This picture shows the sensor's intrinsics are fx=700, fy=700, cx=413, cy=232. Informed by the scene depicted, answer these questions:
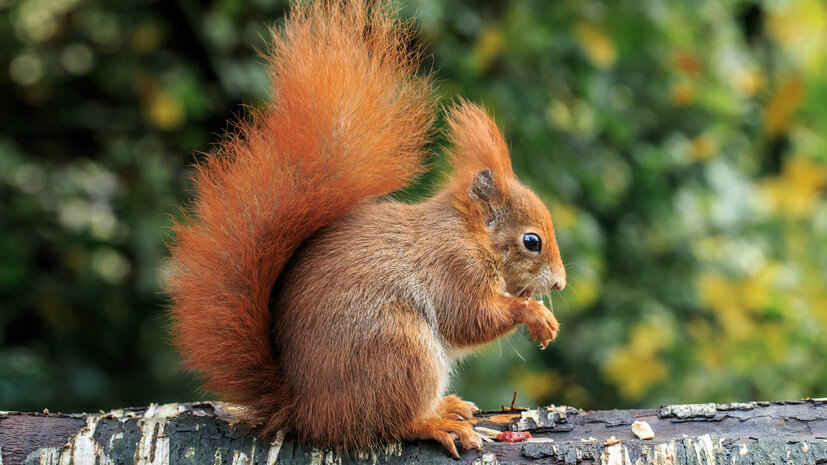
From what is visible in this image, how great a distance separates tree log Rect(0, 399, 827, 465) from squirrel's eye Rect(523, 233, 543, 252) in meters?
0.39

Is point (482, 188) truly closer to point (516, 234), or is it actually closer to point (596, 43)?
point (516, 234)

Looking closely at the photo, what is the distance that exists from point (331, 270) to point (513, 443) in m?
0.50

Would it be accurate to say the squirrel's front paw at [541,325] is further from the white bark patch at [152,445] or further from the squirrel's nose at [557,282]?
the white bark patch at [152,445]

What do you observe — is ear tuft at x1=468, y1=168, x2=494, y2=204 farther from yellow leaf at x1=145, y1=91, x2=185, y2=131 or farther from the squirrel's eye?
yellow leaf at x1=145, y1=91, x2=185, y2=131

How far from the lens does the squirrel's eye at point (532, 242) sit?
1634 mm

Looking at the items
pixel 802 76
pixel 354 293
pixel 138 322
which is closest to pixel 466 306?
pixel 354 293

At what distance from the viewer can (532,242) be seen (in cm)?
163

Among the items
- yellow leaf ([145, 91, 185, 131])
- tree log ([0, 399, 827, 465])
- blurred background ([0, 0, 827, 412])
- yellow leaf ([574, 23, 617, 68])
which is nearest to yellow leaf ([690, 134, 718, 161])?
blurred background ([0, 0, 827, 412])

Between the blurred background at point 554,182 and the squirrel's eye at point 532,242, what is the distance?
0.50m

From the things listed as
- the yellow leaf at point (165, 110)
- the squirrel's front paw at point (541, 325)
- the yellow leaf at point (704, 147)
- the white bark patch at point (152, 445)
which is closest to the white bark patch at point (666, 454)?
the squirrel's front paw at point (541, 325)

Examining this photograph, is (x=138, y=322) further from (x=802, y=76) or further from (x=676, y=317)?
(x=802, y=76)

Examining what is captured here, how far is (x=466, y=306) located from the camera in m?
1.50

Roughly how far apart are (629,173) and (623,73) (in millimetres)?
355

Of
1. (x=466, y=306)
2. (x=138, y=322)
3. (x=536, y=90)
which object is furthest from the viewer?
(x=138, y=322)
